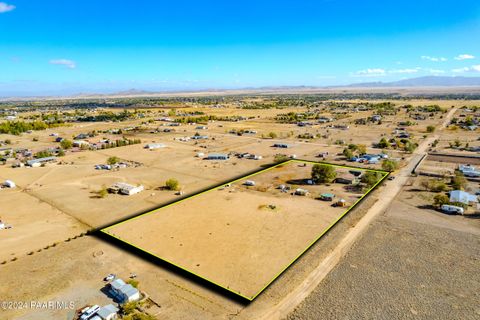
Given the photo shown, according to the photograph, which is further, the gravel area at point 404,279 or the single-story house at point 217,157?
the single-story house at point 217,157

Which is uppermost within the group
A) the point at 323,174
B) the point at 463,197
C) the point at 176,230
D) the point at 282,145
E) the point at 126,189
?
the point at 323,174

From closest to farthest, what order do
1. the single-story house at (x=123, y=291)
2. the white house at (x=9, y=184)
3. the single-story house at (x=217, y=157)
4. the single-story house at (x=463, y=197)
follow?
the single-story house at (x=123, y=291) → the single-story house at (x=463, y=197) → the white house at (x=9, y=184) → the single-story house at (x=217, y=157)

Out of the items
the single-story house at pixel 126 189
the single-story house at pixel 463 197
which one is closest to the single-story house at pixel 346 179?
the single-story house at pixel 463 197

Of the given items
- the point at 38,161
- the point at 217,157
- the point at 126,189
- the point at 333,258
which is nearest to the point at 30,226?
the point at 126,189

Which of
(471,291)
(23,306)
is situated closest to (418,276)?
(471,291)

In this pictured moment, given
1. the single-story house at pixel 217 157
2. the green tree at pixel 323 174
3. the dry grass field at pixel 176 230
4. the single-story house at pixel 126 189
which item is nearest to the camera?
the dry grass field at pixel 176 230

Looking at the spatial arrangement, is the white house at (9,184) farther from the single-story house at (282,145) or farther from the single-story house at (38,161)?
the single-story house at (282,145)

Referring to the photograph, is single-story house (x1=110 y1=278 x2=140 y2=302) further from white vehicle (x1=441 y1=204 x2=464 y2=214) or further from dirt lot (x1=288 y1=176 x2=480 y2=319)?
white vehicle (x1=441 y1=204 x2=464 y2=214)

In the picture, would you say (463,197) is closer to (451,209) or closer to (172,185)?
(451,209)
